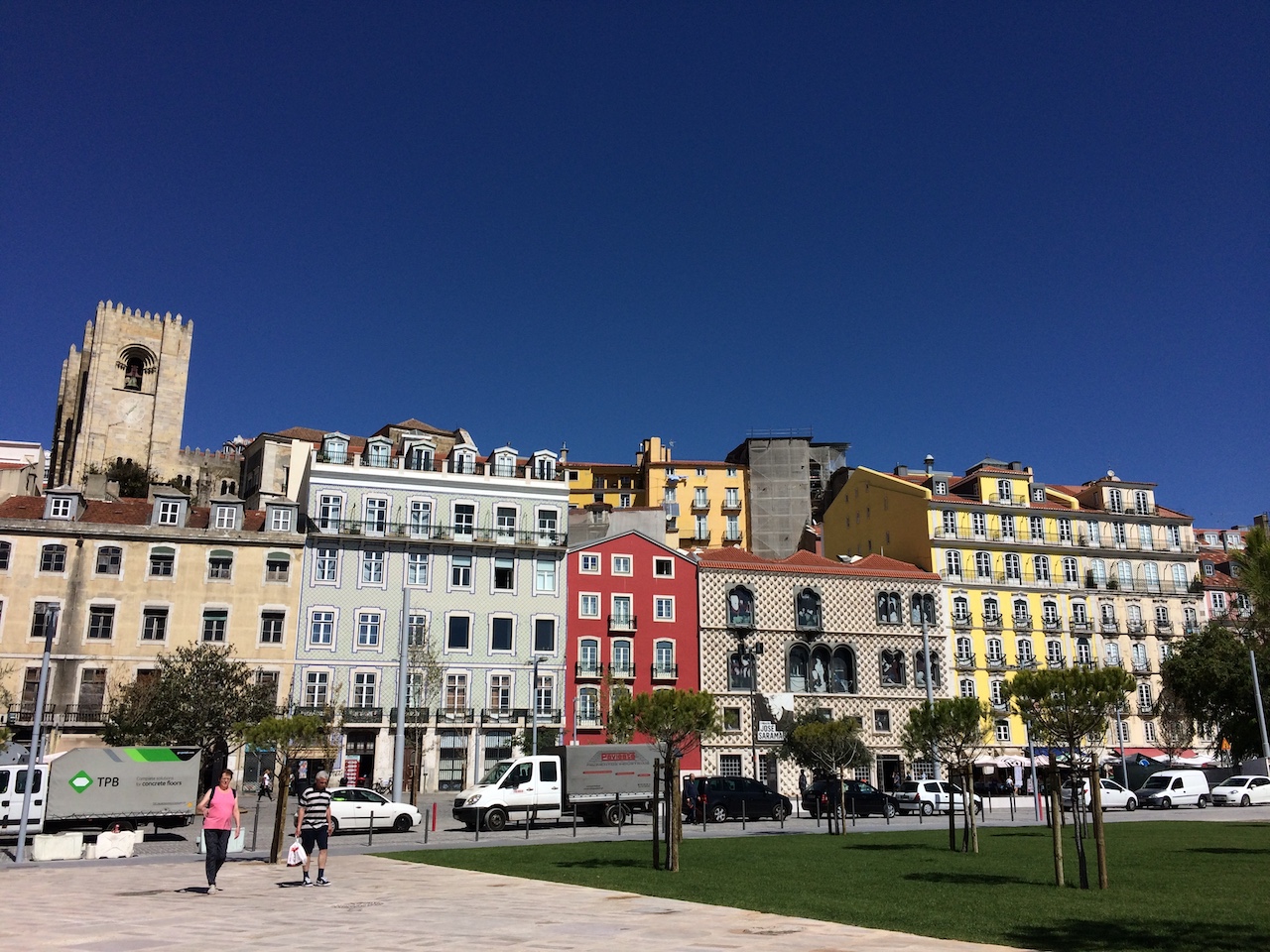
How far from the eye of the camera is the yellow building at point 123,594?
46.2 m

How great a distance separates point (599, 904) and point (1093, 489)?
5970 cm

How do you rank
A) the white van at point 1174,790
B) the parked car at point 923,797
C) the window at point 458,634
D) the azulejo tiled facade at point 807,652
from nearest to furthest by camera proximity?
the parked car at point 923,797
the white van at point 1174,790
the window at point 458,634
the azulejo tiled facade at point 807,652

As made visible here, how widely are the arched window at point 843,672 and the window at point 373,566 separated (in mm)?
24313

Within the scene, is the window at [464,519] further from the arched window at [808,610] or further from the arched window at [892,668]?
the arched window at [892,668]

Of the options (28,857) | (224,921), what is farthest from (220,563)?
(224,921)

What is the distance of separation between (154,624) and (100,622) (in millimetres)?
2195

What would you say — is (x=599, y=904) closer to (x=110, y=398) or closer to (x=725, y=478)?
(x=725, y=478)

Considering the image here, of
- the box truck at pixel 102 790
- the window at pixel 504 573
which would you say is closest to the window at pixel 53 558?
the box truck at pixel 102 790

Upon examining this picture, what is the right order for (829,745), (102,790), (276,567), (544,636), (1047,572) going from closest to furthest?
(102,790)
(829,745)
(276,567)
(544,636)
(1047,572)

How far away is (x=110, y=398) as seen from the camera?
109 meters

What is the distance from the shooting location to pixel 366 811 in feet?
102

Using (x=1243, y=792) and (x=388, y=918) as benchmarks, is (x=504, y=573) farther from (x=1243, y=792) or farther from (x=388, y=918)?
(x=388, y=918)

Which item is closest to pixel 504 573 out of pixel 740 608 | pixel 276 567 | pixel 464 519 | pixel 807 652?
pixel 464 519

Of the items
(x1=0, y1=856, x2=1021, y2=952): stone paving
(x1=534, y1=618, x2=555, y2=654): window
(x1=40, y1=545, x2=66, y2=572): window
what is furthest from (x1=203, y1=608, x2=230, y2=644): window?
(x1=0, y1=856, x2=1021, y2=952): stone paving
